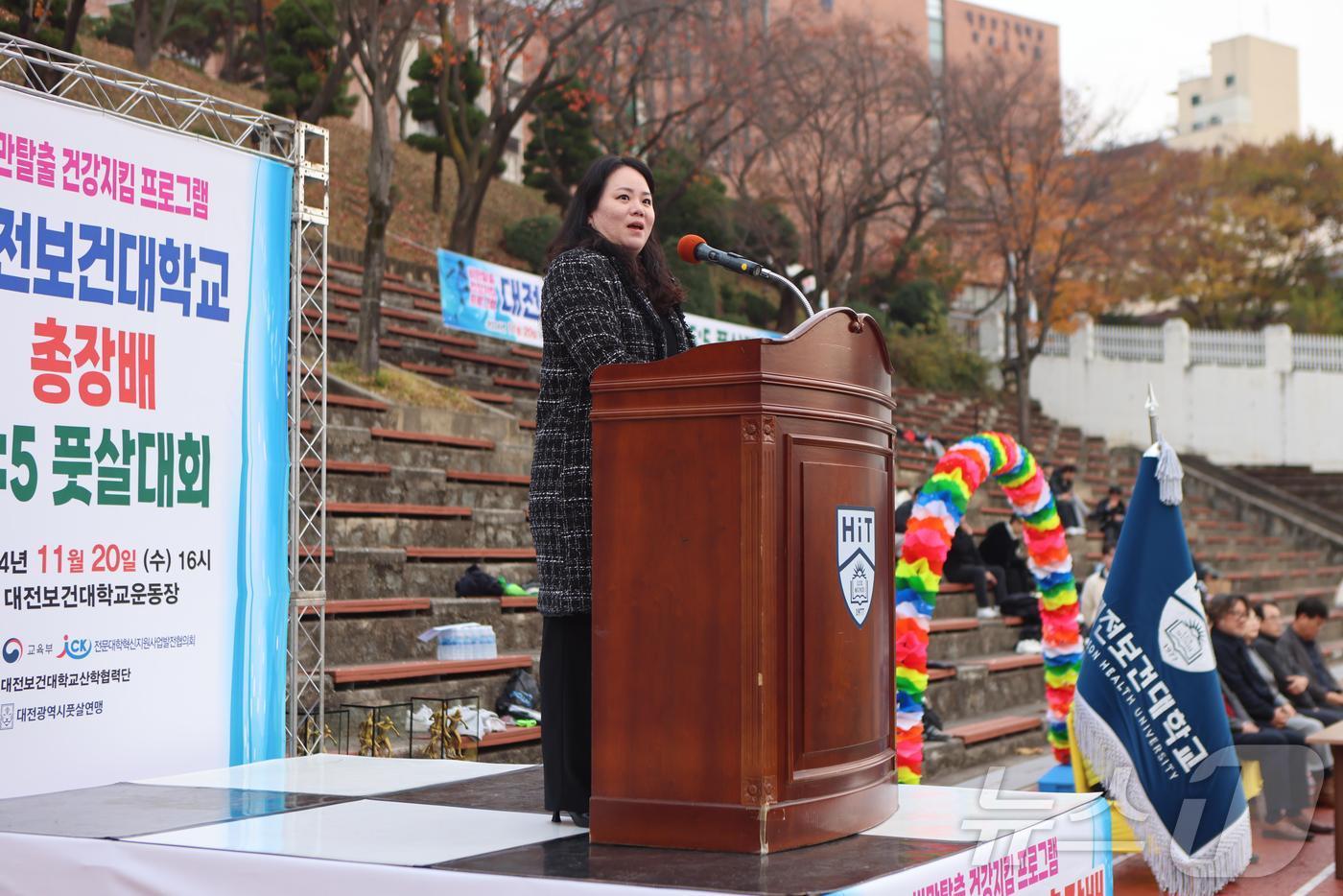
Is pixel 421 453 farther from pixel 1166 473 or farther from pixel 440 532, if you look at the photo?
pixel 1166 473

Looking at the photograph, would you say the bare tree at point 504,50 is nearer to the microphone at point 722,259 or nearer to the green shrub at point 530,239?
the green shrub at point 530,239

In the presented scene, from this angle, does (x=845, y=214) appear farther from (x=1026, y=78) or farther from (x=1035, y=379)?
(x=1035, y=379)

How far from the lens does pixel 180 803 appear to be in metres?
3.59

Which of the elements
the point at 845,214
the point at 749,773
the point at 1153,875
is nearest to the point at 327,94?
the point at 845,214

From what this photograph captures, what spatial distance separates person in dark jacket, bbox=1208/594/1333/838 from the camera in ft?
23.2

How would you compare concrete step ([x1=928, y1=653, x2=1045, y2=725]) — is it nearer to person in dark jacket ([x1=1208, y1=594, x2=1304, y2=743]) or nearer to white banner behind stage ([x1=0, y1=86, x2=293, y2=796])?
person in dark jacket ([x1=1208, y1=594, x2=1304, y2=743])

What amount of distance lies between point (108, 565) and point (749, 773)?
8.39 feet

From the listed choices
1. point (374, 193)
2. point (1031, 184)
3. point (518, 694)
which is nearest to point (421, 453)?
point (518, 694)

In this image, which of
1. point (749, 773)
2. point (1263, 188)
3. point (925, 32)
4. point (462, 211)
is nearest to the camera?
point (749, 773)

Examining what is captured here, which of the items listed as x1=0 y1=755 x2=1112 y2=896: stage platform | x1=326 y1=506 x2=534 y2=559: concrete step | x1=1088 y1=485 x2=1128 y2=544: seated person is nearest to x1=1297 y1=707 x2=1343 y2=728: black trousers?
x1=326 y1=506 x2=534 y2=559: concrete step

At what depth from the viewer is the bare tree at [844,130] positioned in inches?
734

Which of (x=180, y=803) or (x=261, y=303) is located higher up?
(x=261, y=303)

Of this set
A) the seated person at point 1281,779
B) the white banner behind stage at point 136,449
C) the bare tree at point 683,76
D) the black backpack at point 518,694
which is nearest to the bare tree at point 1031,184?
the bare tree at point 683,76

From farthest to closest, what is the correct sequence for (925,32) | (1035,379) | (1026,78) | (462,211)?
1. (925,32)
2. (1035,379)
3. (1026,78)
4. (462,211)
